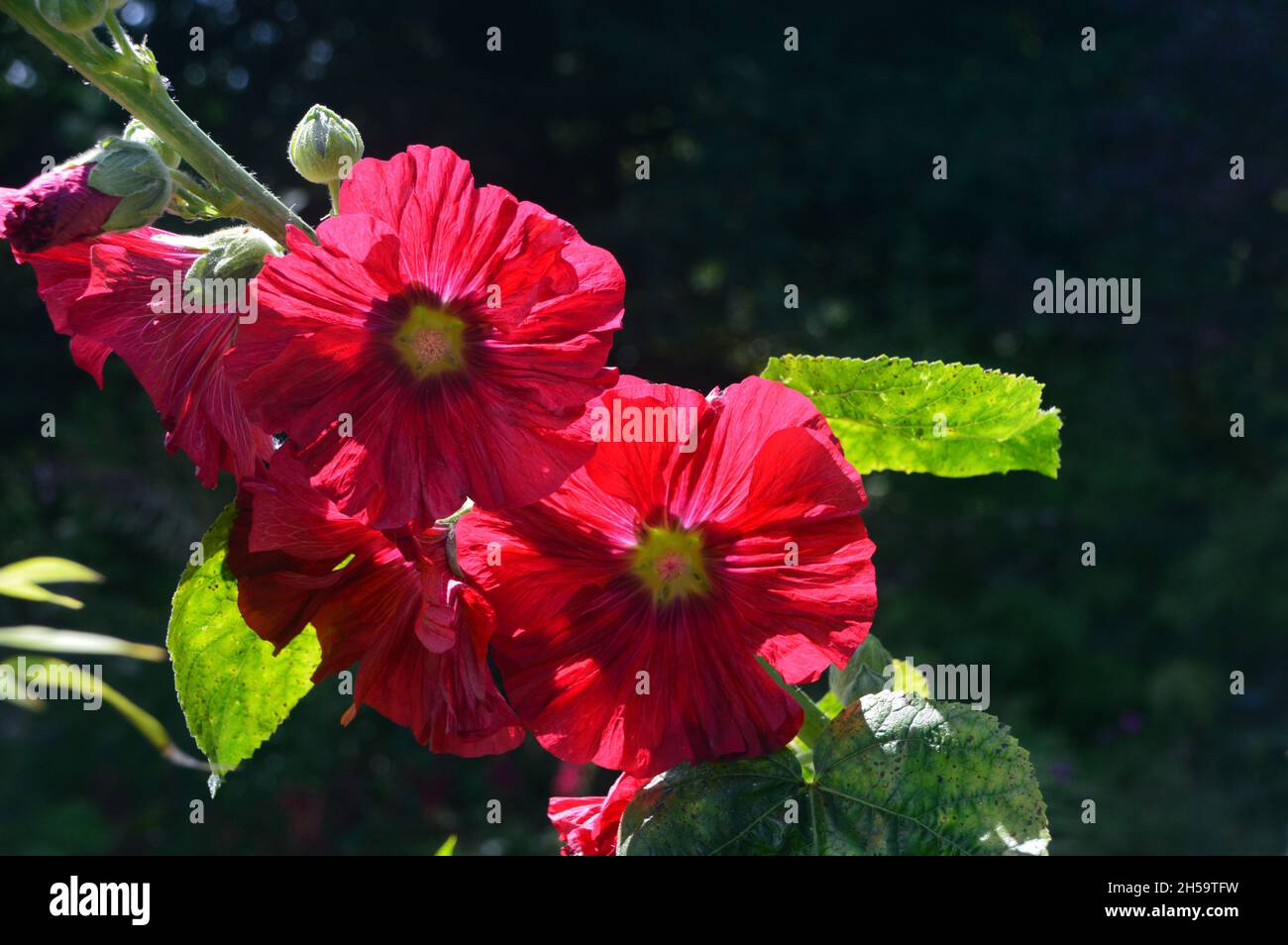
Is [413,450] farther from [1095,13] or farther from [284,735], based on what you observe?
[1095,13]

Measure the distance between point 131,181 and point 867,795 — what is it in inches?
14.4

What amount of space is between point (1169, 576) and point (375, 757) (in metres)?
2.83

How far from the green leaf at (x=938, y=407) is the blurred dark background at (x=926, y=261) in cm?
372

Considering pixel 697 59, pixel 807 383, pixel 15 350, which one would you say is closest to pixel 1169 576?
pixel 697 59

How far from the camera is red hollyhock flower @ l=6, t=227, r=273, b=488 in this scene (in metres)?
0.52

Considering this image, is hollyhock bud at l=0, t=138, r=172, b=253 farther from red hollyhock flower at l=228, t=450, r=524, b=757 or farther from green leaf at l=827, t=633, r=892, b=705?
green leaf at l=827, t=633, r=892, b=705

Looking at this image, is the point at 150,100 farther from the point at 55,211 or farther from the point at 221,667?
the point at 221,667

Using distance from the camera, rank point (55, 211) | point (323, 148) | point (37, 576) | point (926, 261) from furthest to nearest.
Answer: point (926, 261), point (37, 576), point (323, 148), point (55, 211)

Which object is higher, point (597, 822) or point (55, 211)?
point (55, 211)

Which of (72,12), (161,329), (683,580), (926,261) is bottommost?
(683,580)

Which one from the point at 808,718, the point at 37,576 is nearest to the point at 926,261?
the point at 37,576

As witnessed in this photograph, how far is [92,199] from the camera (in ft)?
1.61

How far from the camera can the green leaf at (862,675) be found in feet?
1.91
